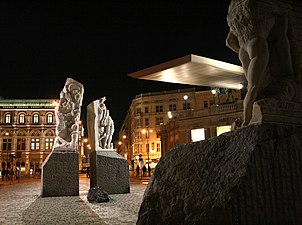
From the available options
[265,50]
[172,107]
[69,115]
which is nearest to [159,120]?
[172,107]

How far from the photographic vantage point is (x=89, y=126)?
1573cm

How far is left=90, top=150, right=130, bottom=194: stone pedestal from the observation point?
46.0ft

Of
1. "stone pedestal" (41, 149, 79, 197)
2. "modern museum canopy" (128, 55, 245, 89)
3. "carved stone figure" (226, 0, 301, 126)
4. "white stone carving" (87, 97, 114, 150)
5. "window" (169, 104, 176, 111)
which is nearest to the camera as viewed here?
"carved stone figure" (226, 0, 301, 126)

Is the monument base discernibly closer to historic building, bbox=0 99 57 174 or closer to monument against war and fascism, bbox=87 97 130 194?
monument against war and fascism, bbox=87 97 130 194

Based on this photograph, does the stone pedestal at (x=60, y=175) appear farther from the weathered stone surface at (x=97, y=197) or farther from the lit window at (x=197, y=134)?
the lit window at (x=197, y=134)

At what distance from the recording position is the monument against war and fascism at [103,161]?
14070 mm

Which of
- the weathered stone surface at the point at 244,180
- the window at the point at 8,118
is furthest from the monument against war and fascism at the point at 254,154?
the window at the point at 8,118

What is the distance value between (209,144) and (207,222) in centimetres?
95

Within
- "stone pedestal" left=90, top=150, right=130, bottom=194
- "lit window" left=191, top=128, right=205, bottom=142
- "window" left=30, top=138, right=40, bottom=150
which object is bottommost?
"stone pedestal" left=90, top=150, right=130, bottom=194

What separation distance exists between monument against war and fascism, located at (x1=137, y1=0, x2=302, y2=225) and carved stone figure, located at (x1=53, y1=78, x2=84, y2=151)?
10564 mm

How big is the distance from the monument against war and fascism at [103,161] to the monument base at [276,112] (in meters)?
10.6

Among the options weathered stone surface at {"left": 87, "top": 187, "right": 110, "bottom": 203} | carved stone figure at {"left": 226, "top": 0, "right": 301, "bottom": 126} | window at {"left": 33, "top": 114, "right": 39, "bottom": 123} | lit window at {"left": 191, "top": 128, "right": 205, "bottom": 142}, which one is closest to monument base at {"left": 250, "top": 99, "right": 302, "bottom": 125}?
carved stone figure at {"left": 226, "top": 0, "right": 301, "bottom": 126}

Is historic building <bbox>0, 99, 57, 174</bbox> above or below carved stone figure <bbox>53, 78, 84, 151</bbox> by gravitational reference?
above

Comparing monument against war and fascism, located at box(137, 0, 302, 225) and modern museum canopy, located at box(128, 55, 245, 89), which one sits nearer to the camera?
monument against war and fascism, located at box(137, 0, 302, 225)
